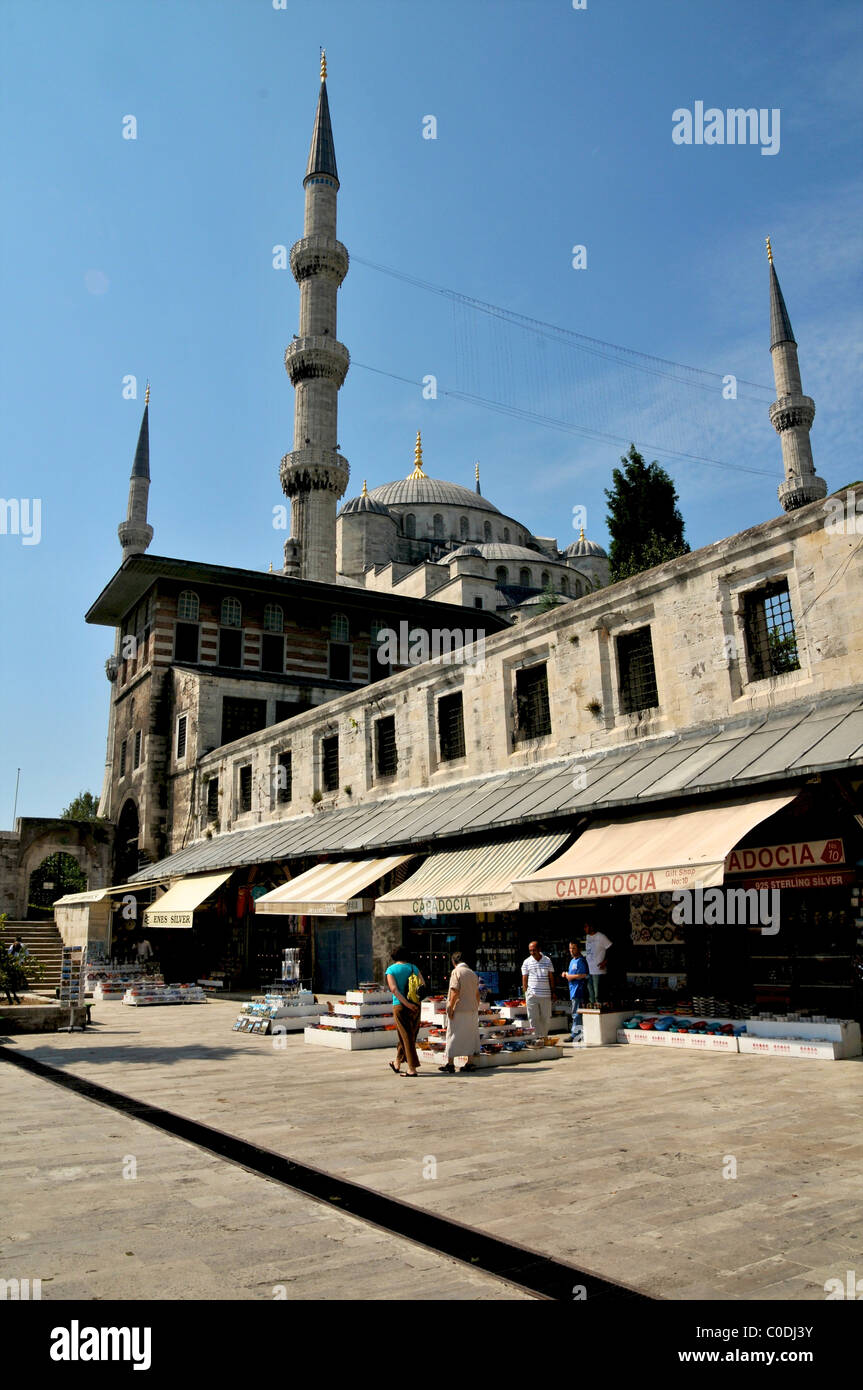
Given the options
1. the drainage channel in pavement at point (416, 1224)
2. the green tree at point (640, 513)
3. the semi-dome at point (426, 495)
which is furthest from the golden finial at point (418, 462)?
the drainage channel in pavement at point (416, 1224)

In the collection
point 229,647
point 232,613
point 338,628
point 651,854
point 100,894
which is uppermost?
point 232,613

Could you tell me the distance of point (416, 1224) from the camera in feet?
15.3

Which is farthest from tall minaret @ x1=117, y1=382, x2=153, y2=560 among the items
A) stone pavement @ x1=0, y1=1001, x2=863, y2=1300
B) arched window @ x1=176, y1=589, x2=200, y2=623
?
stone pavement @ x1=0, y1=1001, x2=863, y2=1300

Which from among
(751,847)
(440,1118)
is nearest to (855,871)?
(751,847)

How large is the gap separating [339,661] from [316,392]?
1364cm

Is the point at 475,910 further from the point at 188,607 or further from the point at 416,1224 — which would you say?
the point at 188,607

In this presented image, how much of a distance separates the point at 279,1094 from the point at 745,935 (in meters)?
6.50

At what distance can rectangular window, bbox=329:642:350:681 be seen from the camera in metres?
35.1

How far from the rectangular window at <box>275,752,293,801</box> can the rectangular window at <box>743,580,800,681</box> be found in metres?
13.9

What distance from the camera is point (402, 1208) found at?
16.2ft

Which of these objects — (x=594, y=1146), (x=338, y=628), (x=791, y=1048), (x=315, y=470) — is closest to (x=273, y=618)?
(x=338, y=628)
